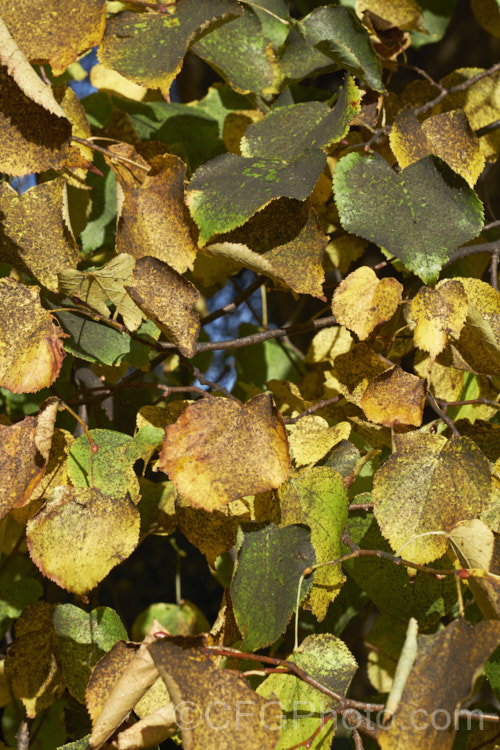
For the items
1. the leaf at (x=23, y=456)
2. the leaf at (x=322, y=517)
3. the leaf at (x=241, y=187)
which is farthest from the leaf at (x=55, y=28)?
the leaf at (x=322, y=517)

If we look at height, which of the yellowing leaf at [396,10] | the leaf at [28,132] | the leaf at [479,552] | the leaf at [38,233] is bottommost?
the leaf at [479,552]

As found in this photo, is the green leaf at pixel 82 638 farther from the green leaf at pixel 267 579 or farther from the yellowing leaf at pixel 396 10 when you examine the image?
the yellowing leaf at pixel 396 10

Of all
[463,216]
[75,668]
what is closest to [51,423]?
[75,668]

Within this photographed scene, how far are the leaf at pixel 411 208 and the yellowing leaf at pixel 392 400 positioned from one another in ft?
0.27

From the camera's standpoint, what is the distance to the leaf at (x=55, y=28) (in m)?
0.48

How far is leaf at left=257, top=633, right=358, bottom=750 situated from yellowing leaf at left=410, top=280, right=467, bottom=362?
9.0 inches

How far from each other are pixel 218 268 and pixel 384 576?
337 millimetres

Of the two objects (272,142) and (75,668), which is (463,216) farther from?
(75,668)

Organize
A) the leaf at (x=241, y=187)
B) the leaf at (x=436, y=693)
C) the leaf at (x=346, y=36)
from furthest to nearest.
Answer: the leaf at (x=346, y=36) → the leaf at (x=241, y=187) → the leaf at (x=436, y=693)

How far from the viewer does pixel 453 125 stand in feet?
1.70

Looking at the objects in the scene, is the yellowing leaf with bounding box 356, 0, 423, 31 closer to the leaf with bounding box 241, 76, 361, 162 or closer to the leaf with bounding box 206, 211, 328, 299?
the leaf with bounding box 241, 76, 361, 162

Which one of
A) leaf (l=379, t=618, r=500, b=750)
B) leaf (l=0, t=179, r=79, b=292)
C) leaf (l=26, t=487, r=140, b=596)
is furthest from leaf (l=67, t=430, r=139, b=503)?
leaf (l=379, t=618, r=500, b=750)

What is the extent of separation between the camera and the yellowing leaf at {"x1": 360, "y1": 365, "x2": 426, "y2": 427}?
48 cm

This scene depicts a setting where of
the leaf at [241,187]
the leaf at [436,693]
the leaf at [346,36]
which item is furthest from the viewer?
the leaf at [346,36]
